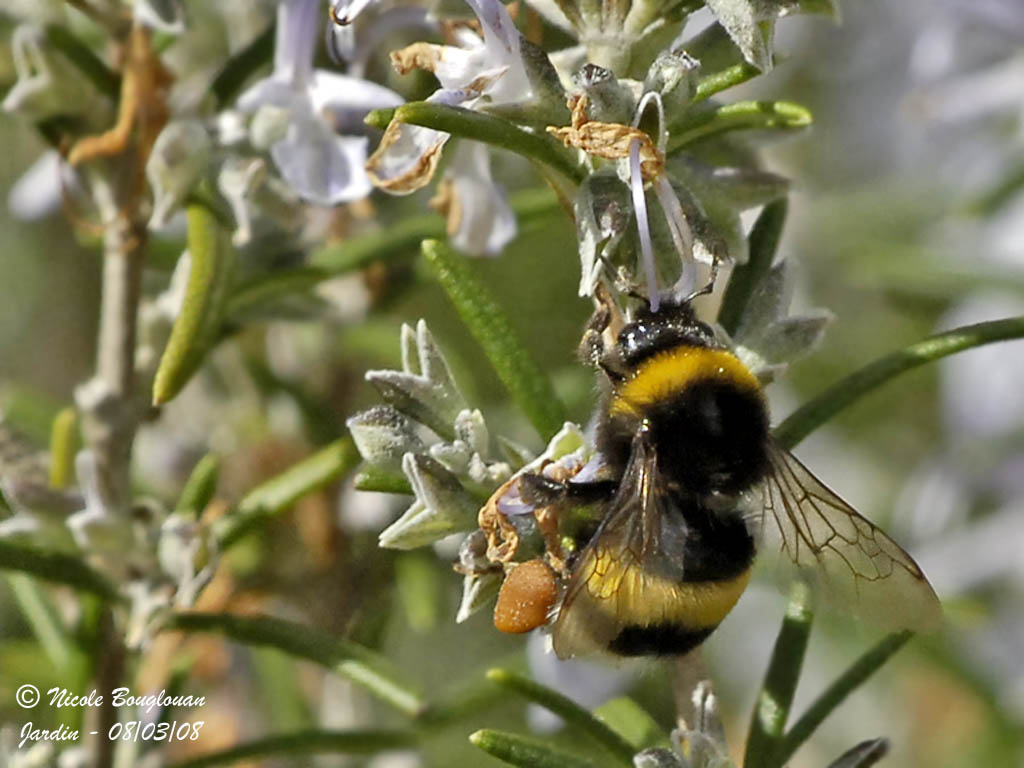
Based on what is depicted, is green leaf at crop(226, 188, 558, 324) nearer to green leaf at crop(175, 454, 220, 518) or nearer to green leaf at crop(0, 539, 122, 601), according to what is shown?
green leaf at crop(175, 454, 220, 518)

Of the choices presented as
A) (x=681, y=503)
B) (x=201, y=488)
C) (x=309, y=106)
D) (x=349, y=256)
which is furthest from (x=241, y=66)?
(x=681, y=503)

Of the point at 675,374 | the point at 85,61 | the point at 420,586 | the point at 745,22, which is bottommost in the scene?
the point at 420,586

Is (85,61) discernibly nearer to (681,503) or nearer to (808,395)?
(681,503)

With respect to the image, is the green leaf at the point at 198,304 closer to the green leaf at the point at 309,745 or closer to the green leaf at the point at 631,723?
the green leaf at the point at 309,745

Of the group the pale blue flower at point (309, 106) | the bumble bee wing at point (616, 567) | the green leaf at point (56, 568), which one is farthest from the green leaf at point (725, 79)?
the green leaf at point (56, 568)

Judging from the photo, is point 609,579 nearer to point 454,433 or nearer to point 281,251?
point 454,433

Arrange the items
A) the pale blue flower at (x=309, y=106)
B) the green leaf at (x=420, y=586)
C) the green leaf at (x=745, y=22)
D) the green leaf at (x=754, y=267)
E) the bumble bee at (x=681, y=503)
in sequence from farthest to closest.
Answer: the green leaf at (x=420, y=586) < the pale blue flower at (x=309, y=106) < the green leaf at (x=754, y=267) < the bumble bee at (x=681, y=503) < the green leaf at (x=745, y=22)
